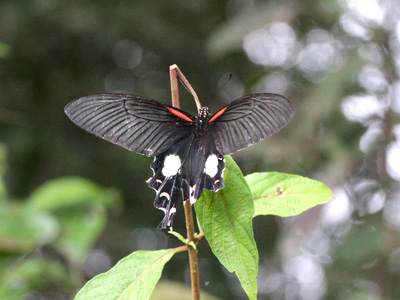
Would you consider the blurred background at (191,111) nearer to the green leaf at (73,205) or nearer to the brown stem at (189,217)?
the green leaf at (73,205)

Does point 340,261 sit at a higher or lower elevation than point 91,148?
lower

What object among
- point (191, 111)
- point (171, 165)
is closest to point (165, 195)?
point (171, 165)

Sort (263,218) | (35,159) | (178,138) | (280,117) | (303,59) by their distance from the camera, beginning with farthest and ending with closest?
(263,218) < (35,159) < (303,59) < (178,138) < (280,117)

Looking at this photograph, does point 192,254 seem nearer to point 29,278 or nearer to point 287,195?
point 287,195

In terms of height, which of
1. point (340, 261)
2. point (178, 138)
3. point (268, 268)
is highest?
point (178, 138)

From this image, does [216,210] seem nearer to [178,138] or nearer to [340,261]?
[178,138]

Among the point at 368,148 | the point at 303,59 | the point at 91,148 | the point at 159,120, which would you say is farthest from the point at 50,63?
the point at 159,120

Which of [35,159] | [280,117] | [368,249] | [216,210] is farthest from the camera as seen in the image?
[35,159]

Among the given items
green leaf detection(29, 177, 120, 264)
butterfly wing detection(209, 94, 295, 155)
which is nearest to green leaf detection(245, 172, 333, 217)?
butterfly wing detection(209, 94, 295, 155)
